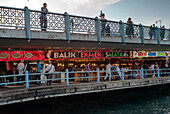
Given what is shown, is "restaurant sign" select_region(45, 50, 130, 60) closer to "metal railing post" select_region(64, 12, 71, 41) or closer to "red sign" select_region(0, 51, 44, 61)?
"red sign" select_region(0, 51, 44, 61)

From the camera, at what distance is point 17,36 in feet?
34.2

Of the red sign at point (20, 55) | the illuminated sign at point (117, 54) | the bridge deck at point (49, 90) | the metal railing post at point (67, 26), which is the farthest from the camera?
the illuminated sign at point (117, 54)

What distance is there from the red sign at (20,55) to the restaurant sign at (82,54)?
2.08 feet

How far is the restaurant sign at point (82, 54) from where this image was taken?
15.7 meters

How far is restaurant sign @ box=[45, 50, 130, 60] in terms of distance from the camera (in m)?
15.7

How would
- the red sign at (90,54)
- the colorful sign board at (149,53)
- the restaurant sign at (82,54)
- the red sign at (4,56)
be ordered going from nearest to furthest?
the red sign at (4,56) → the restaurant sign at (82,54) → the red sign at (90,54) → the colorful sign board at (149,53)

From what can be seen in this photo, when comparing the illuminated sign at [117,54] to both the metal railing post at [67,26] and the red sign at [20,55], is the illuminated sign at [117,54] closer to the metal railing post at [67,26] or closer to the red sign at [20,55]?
the red sign at [20,55]

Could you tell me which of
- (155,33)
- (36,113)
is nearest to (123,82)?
(36,113)

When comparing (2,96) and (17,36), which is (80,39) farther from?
(2,96)

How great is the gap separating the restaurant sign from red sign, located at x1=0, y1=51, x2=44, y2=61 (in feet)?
2.08

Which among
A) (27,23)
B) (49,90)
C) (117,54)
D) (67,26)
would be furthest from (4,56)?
(117,54)

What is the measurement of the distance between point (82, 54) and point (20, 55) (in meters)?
5.32

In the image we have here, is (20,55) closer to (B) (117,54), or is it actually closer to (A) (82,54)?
(A) (82,54)

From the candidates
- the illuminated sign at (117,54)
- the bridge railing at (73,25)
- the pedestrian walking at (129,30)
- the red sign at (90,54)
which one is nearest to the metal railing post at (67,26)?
the bridge railing at (73,25)
